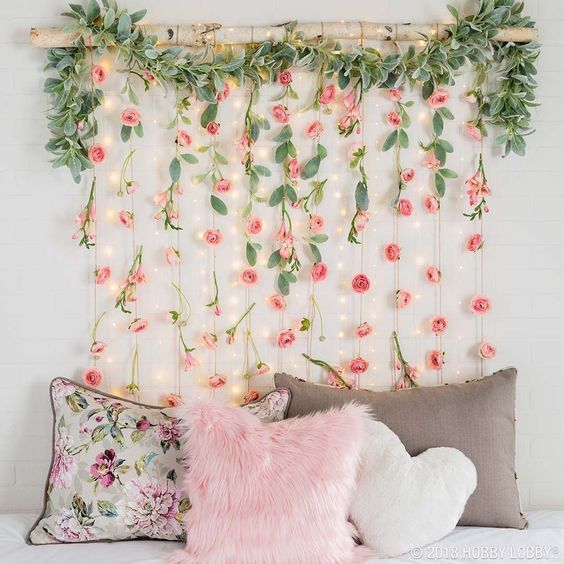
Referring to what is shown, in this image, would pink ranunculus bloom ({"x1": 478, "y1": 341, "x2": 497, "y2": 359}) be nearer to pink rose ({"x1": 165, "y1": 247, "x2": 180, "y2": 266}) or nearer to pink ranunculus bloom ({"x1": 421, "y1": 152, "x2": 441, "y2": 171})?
pink ranunculus bloom ({"x1": 421, "y1": 152, "x2": 441, "y2": 171})

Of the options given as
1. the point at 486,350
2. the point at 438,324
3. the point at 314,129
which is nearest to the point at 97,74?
the point at 314,129

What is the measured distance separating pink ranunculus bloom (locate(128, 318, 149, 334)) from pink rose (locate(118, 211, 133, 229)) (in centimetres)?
31

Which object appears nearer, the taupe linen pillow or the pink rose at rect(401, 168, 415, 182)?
the taupe linen pillow

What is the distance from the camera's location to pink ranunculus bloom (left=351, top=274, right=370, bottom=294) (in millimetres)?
2096

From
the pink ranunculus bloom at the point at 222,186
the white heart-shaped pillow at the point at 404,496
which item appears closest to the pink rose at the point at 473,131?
the pink ranunculus bloom at the point at 222,186

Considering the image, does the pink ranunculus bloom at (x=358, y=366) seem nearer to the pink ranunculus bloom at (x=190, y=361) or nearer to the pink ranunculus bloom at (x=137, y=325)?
the pink ranunculus bloom at (x=190, y=361)

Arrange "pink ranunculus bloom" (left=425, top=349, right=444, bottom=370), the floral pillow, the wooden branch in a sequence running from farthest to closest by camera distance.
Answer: "pink ranunculus bloom" (left=425, top=349, right=444, bottom=370)
the wooden branch
the floral pillow

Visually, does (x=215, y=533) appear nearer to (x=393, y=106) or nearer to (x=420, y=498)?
(x=420, y=498)

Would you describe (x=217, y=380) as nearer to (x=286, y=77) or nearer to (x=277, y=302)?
(x=277, y=302)

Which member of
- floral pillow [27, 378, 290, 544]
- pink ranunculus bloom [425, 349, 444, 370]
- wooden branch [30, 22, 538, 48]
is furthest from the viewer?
pink ranunculus bloom [425, 349, 444, 370]

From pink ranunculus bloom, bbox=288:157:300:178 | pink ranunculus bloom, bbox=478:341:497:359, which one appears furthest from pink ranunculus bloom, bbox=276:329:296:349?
pink ranunculus bloom, bbox=478:341:497:359

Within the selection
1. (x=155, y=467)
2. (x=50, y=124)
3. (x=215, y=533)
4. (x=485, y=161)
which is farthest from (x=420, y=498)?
(x=50, y=124)

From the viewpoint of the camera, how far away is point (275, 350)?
2.14 metres

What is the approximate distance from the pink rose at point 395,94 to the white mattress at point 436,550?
1.34m
